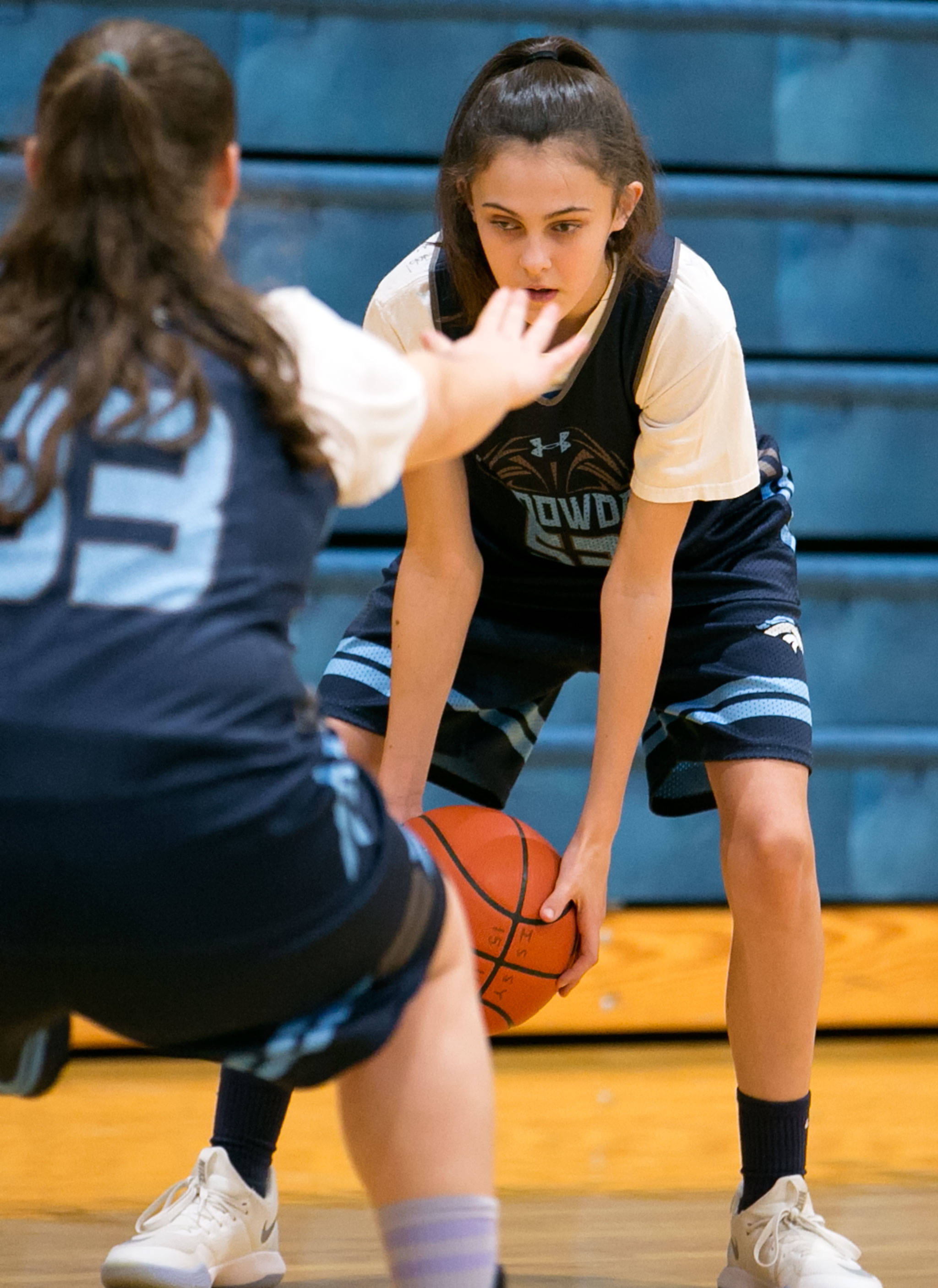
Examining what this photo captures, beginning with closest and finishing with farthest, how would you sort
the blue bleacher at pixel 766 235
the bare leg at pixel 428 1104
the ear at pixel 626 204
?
1. the bare leg at pixel 428 1104
2. the ear at pixel 626 204
3. the blue bleacher at pixel 766 235

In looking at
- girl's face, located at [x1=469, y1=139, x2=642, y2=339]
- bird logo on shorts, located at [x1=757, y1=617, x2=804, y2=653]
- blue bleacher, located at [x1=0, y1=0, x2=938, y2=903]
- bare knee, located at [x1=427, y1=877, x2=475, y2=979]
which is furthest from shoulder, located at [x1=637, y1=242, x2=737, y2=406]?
blue bleacher, located at [x1=0, y1=0, x2=938, y2=903]

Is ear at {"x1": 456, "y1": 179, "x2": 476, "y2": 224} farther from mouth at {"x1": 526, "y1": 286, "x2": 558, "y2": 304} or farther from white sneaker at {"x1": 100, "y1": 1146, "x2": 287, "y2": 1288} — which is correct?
white sneaker at {"x1": 100, "y1": 1146, "x2": 287, "y2": 1288}

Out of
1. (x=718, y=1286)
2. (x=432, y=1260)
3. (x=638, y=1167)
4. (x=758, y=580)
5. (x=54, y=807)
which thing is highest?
(x=54, y=807)

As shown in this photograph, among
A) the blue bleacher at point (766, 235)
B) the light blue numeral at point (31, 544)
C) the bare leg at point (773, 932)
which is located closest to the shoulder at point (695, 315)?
the bare leg at point (773, 932)

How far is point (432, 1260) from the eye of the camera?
3.48 ft

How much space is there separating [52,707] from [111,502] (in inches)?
5.2

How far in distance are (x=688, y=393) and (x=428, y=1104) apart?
0.91 m

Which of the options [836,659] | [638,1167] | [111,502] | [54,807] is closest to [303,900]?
[54,807]

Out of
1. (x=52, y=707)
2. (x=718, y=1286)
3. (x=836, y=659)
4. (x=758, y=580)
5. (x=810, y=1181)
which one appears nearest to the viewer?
(x=52, y=707)

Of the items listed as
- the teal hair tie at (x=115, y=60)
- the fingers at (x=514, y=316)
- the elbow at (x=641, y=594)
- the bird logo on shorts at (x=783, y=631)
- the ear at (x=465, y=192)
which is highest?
the teal hair tie at (x=115, y=60)

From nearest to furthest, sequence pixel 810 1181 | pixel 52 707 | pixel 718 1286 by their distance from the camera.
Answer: pixel 52 707, pixel 718 1286, pixel 810 1181

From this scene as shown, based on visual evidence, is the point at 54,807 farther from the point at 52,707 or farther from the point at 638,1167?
the point at 638,1167

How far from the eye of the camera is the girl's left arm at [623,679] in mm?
1728

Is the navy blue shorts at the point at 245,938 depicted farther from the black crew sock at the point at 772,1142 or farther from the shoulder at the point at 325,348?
the black crew sock at the point at 772,1142
